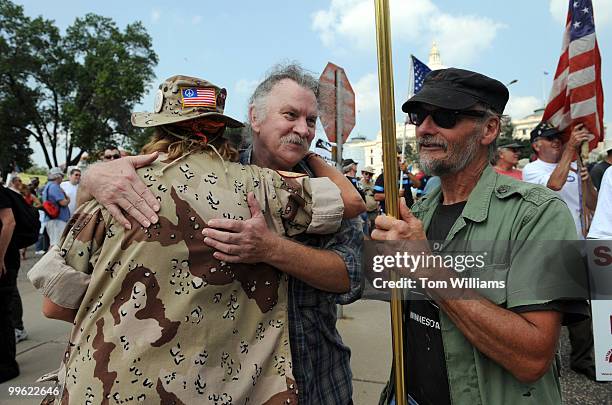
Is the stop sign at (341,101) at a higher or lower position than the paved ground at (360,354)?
higher

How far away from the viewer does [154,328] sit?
1203mm

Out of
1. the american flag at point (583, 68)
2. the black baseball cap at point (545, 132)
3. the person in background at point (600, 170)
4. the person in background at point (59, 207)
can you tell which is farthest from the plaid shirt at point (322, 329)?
the person in background at point (59, 207)

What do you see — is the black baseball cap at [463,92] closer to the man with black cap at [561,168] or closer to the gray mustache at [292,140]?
the gray mustache at [292,140]

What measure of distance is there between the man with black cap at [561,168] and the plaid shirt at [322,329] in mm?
2671

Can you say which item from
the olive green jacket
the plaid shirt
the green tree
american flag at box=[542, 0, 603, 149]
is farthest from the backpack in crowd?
the green tree

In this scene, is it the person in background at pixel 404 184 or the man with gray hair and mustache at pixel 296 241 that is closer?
the man with gray hair and mustache at pixel 296 241

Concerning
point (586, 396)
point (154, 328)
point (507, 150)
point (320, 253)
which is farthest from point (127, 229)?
point (507, 150)

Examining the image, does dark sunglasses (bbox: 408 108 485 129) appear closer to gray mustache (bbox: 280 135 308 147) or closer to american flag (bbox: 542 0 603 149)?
gray mustache (bbox: 280 135 308 147)

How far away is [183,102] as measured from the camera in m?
1.45

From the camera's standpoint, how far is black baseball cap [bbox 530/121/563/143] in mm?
4402

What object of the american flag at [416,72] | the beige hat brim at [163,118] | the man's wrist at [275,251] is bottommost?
the man's wrist at [275,251]

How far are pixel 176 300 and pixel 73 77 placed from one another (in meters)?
36.1

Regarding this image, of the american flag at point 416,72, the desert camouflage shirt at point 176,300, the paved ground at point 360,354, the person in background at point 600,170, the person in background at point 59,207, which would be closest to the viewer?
the desert camouflage shirt at point 176,300

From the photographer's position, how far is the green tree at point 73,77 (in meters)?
30.2
